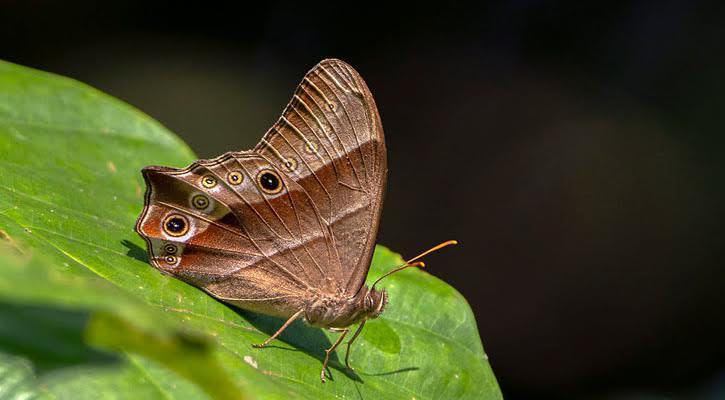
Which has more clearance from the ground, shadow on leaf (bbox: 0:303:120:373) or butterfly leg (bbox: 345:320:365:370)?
shadow on leaf (bbox: 0:303:120:373)

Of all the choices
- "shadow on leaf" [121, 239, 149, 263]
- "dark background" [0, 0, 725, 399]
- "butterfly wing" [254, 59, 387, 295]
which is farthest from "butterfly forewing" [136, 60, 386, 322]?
"dark background" [0, 0, 725, 399]

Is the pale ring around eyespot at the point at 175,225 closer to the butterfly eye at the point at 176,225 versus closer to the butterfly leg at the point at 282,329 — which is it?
the butterfly eye at the point at 176,225

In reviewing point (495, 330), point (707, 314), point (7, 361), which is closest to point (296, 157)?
point (7, 361)

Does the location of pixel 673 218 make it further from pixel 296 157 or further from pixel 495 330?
pixel 296 157

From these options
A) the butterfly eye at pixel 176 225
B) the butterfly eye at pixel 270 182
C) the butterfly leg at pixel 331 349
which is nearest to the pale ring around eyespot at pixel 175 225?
the butterfly eye at pixel 176 225

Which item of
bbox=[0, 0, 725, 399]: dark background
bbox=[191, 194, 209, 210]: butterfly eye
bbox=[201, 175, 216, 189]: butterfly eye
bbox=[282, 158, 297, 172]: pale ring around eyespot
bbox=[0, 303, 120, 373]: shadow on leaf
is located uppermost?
bbox=[0, 303, 120, 373]: shadow on leaf

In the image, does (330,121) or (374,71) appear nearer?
(330,121)

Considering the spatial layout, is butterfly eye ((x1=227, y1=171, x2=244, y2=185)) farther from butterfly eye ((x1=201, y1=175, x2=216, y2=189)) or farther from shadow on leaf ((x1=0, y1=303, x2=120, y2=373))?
shadow on leaf ((x1=0, y1=303, x2=120, y2=373))
